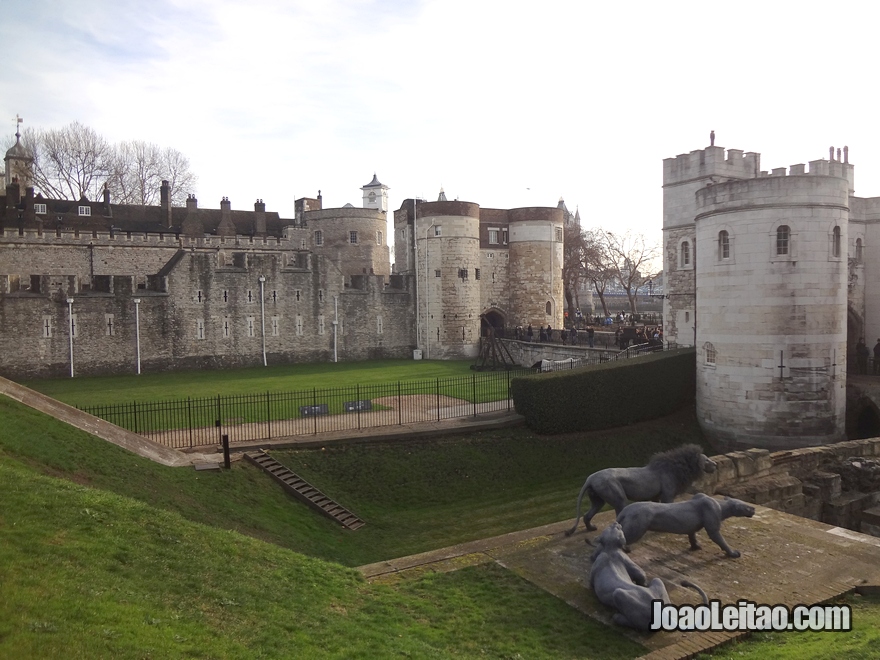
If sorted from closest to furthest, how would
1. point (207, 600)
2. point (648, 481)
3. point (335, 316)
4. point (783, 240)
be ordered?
point (207, 600) < point (648, 481) < point (783, 240) < point (335, 316)

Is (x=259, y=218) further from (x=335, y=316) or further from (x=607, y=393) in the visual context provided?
(x=607, y=393)

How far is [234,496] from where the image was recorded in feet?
44.1

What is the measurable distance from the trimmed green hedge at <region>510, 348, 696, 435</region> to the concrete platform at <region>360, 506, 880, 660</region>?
360 inches

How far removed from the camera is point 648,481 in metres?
10.5

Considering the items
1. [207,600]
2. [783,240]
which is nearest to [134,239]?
[783,240]

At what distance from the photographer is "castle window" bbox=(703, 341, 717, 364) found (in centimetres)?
2145

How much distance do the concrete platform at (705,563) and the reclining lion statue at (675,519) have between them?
1.50 feet

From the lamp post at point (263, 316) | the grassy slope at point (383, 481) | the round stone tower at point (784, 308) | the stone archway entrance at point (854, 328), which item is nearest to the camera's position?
the grassy slope at point (383, 481)

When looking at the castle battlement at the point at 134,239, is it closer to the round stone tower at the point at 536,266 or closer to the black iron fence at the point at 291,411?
the round stone tower at the point at 536,266

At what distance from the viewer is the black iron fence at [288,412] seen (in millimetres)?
17875

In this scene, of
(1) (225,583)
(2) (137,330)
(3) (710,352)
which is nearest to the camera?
(1) (225,583)

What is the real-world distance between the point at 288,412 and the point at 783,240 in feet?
54.8

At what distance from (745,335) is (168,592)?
61.3 ft

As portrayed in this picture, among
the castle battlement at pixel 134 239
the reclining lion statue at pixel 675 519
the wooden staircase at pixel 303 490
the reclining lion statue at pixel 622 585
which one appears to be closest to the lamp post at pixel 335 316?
the castle battlement at pixel 134 239
